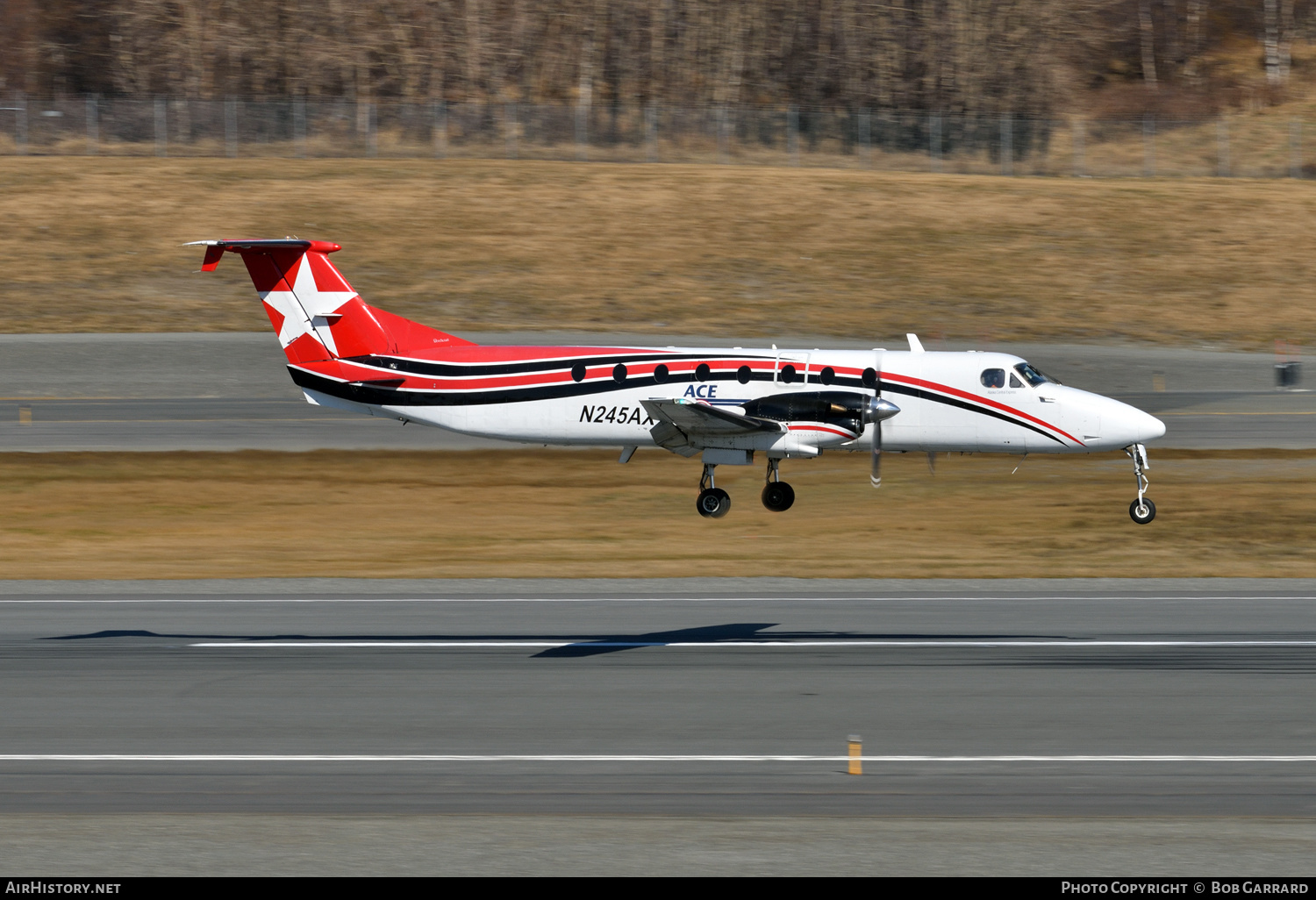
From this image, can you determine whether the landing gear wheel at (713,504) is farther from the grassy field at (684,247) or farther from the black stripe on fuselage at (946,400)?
the grassy field at (684,247)

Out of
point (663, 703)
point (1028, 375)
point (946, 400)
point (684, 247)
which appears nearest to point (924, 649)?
point (663, 703)

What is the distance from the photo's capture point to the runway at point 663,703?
46.7 ft

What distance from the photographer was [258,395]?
1777 inches

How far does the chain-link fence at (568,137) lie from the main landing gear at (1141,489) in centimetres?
3913

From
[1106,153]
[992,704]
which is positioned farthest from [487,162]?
[992,704]

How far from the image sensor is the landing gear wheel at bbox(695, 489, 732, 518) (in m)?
28.4

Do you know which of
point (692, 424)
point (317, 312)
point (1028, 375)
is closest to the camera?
point (692, 424)

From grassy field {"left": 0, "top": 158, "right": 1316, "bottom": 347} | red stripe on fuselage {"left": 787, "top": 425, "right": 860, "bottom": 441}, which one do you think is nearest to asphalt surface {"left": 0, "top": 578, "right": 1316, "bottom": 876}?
red stripe on fuselage {"left": 787, "top": 425, "right": 860, "bottom": 441}

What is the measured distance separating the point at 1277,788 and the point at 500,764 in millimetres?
7593

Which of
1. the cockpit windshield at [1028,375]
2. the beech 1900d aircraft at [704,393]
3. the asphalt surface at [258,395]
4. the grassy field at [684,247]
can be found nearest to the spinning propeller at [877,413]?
the beech 1900d aircraft at [704,393]

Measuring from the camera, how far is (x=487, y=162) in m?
65.4

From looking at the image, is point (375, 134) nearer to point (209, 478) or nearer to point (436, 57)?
point (436, 57)

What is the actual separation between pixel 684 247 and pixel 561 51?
767 inches

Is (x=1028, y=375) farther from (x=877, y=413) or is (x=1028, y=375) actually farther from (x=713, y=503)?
(x=713, y=503)
